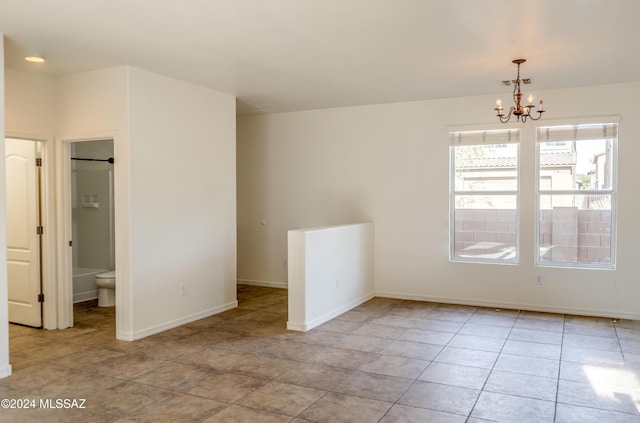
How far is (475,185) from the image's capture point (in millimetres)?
6277

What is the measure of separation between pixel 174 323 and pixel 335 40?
3256mm

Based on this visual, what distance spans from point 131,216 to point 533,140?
4558mm

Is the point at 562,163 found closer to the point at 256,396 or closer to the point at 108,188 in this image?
the point at 256,396

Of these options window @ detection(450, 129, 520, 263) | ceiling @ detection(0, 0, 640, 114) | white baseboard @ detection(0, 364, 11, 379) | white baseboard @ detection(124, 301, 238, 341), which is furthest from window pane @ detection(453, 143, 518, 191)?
white baseboard @ detection(0, 364, 11, 379)

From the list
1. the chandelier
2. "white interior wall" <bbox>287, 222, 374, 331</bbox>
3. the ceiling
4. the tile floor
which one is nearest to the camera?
the tile floor

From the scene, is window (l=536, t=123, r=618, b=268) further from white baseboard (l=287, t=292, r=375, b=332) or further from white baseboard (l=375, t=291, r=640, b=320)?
white baseboard (l=287, t=292, r=375, b=332)

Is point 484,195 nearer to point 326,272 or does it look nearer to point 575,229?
point 575,229

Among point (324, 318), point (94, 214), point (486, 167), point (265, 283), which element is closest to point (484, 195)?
point (486, 167)

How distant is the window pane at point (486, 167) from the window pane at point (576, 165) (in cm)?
34

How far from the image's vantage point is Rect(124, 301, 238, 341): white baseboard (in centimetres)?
472

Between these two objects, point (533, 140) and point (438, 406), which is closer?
point (438, 406)

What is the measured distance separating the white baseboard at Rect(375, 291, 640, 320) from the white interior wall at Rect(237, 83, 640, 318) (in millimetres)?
13

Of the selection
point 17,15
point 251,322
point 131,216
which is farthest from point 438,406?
point 17,15

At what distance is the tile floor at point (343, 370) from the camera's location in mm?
3146
